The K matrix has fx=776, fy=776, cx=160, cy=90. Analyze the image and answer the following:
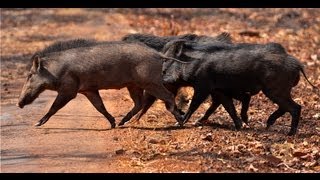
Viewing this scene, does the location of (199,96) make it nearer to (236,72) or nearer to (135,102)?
(236,72)

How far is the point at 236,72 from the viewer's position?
10.5m

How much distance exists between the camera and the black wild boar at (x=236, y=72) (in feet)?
33.7

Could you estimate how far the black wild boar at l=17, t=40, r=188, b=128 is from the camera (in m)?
10.7

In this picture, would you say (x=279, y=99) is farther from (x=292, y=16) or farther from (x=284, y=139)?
(x=292, y=16)

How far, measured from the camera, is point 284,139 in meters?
9.77

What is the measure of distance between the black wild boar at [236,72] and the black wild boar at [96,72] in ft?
1.14

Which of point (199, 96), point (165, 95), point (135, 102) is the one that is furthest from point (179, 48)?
point (135, 102)

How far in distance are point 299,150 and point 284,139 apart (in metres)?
0.94

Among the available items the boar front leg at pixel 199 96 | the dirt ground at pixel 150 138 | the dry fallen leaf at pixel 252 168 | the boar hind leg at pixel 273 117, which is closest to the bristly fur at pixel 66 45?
the dirt ground at pixel 150 138

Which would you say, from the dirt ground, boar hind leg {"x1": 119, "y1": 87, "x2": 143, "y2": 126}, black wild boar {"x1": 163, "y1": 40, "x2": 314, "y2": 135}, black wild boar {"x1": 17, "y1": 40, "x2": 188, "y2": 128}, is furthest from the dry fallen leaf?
boar hind leg {"x1": 119, "y1": 87, "x2": 143, "y2": 126}

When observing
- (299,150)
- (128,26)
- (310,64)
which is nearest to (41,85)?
(299,150)

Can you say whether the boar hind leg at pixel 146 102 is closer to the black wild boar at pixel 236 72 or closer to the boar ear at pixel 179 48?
the black wild boar at pixel 236 72

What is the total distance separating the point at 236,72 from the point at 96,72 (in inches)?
75.5

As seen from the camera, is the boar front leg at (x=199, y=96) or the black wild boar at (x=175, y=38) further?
the black wild boar at (x=175, y=38)
